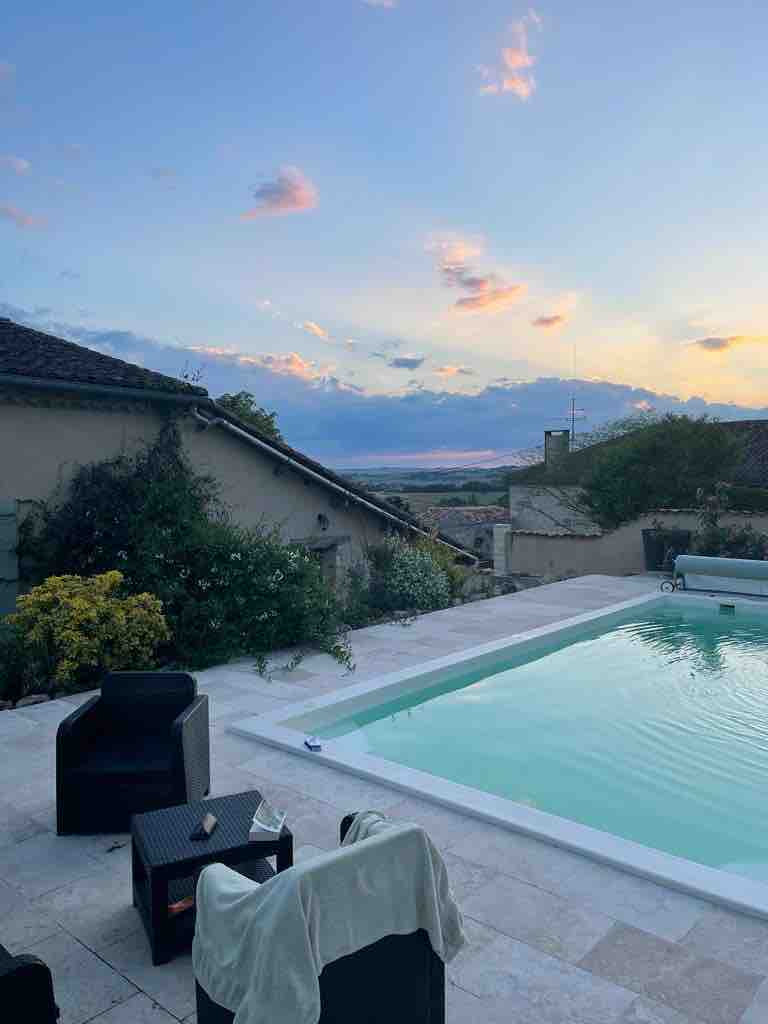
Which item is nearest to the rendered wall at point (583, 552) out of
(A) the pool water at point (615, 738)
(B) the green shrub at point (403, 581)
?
(B) the green shrub at point (403, 581)

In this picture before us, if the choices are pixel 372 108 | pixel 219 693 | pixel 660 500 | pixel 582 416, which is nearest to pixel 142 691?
pixel 219 693

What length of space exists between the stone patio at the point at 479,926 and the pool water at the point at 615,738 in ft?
4.68

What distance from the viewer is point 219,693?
25.0 feet

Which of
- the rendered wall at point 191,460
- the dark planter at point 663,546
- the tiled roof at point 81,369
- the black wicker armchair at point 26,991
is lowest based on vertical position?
the black wicker armchair at point 26,991

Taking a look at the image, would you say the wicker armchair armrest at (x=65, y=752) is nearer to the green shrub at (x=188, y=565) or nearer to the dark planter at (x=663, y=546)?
the green shrub at (x=188, y=565)

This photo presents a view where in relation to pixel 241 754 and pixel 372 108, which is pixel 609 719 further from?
→ pixel 372 108

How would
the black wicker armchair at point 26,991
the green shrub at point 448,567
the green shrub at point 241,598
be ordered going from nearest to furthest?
the black wicker armchair at point 26,991
the green shrub at point 241,598
the green shrub at point 448,567

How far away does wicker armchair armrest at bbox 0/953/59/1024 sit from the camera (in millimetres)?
2182

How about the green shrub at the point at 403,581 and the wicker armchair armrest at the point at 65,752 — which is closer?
the wicker armchair armrest at the point at 65,752

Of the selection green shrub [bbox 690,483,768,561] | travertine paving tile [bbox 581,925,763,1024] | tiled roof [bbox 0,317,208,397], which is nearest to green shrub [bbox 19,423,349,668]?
tiled roof [bbox 0,317,208,397]

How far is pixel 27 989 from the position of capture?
7.25 ft

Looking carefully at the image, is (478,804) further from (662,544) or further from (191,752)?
(662,544)

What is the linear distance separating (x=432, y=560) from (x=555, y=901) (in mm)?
9132

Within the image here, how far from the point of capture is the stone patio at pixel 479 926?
9.94 ft
